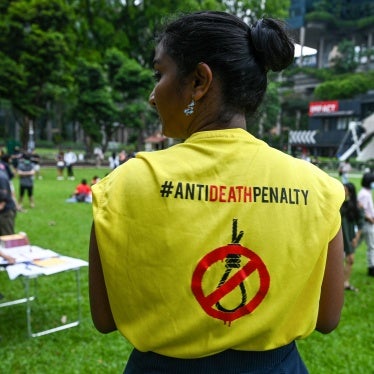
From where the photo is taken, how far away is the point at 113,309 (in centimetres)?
114

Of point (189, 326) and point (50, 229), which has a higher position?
point (189, 326)

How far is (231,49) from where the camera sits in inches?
43.8

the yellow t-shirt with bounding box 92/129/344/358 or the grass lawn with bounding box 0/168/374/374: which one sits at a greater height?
the yellow t-shirt with bounding box 92/129/344/358

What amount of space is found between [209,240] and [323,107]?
52513mm

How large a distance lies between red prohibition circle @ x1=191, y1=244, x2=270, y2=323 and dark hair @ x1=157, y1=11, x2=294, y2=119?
36 cm

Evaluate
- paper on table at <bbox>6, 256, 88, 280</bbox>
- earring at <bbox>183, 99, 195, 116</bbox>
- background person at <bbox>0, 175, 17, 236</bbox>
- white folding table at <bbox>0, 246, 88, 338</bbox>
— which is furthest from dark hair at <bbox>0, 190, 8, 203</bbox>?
earring at <bbox>183, 99, 195, 116</bbox>

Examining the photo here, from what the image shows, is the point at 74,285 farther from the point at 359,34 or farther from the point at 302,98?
the point at 359,34

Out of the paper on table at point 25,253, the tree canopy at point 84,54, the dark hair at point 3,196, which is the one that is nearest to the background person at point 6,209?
the dark hair at point 3,196

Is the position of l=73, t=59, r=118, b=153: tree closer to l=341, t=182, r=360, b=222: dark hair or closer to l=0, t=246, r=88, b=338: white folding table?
l=341, t=182, r=360, b=222: dark hair

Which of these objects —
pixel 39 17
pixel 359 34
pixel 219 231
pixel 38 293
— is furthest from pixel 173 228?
pixel 359 34

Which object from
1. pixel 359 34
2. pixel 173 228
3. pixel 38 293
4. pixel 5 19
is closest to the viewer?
pixel 173 228

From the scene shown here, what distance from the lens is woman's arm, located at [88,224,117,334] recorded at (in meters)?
1.12

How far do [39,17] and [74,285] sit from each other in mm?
25359

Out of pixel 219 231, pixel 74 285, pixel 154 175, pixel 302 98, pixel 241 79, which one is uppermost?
pixel 241 79
